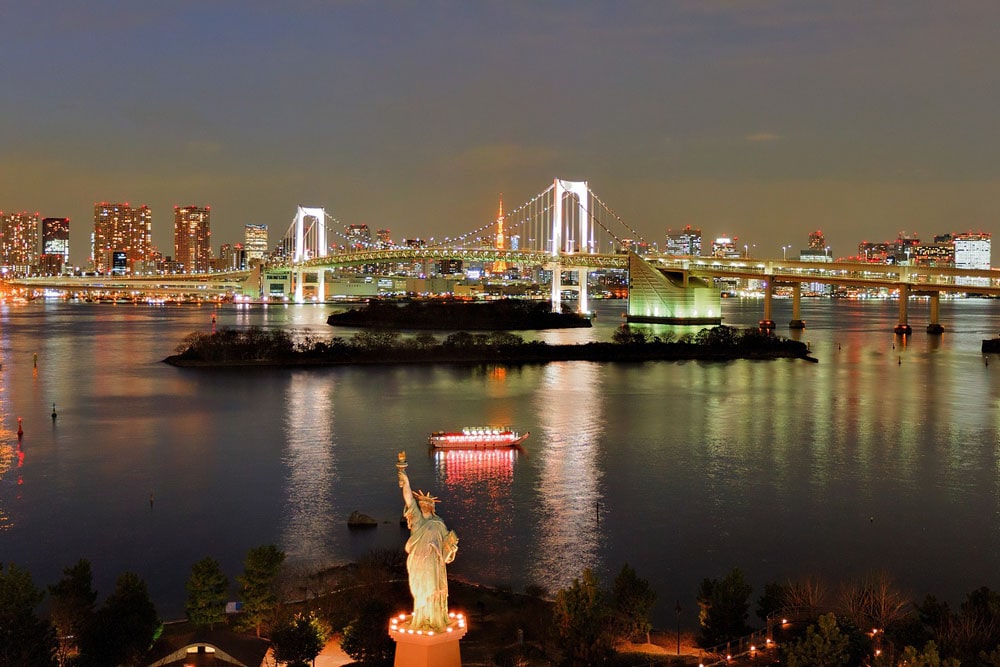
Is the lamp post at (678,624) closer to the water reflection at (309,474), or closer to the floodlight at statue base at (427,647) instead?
the floodlight at statue base at (427,647)

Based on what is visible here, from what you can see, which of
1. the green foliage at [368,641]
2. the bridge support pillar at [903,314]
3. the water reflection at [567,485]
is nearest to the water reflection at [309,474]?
the water reflection at [567,485]

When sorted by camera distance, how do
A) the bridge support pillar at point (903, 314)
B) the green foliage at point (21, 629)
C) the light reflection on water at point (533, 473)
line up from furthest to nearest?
the bridge support pillar at point (903, 314) → the light reflection on water at point (533, 473) → the green foliage at point (21, 629)

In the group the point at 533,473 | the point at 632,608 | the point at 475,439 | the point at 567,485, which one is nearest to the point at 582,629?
the point at 632,608

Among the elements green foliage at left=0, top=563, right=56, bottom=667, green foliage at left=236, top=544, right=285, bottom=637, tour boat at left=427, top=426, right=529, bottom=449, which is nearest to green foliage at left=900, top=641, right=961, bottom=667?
green foliage at left=236, top=544, right=285, bottom=637

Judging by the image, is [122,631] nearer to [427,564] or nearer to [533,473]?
[427,564]

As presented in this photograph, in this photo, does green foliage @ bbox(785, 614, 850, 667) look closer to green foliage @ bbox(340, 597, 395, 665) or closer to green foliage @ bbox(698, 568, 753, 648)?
green foliage @ bbox(698, 568, 753, 648)

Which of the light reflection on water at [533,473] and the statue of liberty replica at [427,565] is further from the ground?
the statue of liberty replica at [427,565]
